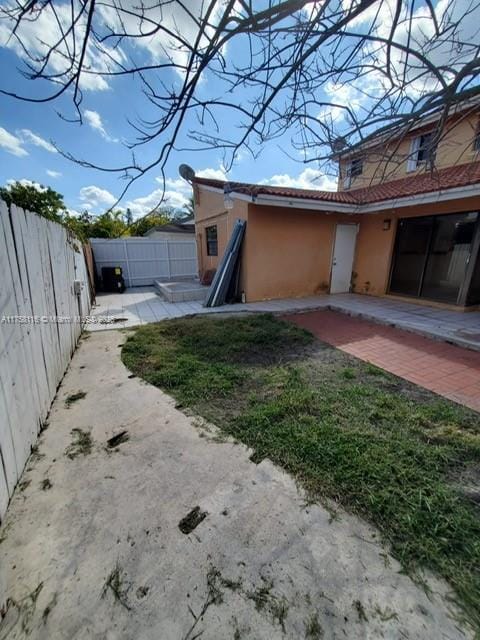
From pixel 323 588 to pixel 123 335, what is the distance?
4.68 metres

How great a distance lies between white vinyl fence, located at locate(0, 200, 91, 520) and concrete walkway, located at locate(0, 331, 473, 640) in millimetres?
302

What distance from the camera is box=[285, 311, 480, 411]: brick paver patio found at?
124 inches

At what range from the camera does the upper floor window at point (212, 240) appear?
9313mm

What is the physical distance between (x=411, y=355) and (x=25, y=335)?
470 cm

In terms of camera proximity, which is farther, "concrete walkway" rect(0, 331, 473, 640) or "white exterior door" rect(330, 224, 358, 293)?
"white exterior door" rect(330, 224, 358, 293)

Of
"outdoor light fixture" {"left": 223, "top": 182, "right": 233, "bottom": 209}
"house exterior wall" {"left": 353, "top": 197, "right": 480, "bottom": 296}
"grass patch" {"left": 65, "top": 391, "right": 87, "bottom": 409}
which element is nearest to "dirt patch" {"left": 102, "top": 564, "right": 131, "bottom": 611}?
"grass patch" {"left": 65, "top": 391, "right": 87, "bottom": 409}

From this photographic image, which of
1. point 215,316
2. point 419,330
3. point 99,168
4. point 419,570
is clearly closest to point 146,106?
point 99,168

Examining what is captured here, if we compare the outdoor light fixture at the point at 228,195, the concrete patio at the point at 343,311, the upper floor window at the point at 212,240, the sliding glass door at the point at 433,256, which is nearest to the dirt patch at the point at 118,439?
the concrete patio at the point at 343,311

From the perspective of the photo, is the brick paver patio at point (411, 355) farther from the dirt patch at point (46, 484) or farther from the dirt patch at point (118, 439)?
the dirt patch at point (46, 484)

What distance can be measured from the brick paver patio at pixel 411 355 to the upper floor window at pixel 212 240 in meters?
4.91

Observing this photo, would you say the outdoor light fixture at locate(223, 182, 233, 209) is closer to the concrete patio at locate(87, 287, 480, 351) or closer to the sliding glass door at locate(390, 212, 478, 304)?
the concrete patio at locate(87, 287, 480, 351)

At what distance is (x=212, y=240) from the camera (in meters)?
9.62

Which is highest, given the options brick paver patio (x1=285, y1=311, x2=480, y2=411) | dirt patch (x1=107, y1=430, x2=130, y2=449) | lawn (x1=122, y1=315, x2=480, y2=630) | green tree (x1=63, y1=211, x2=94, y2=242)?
green tree (x1=63, y1=211, x2=94, y2=242)

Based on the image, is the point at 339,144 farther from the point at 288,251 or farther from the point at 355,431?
the point at 288,251
